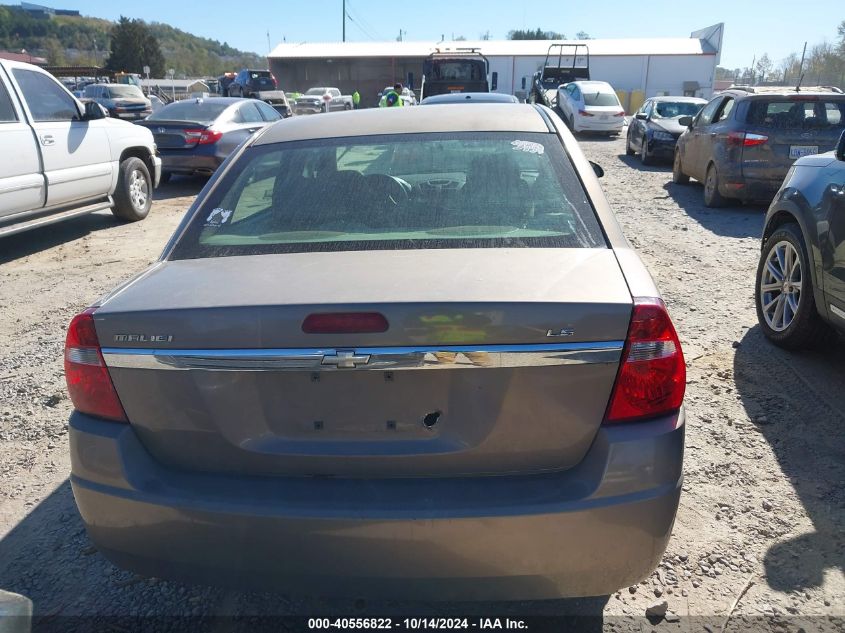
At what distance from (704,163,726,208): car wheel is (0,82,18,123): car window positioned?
873 cm

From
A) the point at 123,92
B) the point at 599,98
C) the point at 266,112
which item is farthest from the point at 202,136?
the point at 123,92

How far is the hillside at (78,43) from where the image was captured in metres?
110

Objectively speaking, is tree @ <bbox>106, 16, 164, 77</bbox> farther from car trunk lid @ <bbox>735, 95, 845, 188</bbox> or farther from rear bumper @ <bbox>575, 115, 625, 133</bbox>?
car trunk lid @ <bbox>735, 95, 845, 188</bbox>

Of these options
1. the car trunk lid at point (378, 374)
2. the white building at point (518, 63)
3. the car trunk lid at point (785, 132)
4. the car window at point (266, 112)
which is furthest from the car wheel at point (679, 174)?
the white building at point (518, 63)

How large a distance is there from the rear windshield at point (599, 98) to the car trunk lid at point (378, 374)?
21.7 metres

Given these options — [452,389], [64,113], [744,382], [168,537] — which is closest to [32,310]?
[64,113]

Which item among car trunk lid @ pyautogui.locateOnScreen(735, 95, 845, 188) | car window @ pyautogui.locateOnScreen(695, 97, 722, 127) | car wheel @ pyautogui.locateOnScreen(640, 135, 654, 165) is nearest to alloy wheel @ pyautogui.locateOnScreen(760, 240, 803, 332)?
car trunk lid @ pyautogui.locateOnScreen(735, 95, 845, 188)

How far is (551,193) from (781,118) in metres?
8.01

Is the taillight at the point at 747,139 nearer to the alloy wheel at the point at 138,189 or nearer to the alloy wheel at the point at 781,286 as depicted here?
the alloy wheel at the point at 781,286

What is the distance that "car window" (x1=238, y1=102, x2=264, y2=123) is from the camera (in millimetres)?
12414

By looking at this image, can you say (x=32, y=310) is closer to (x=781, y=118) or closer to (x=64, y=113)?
(x=64, y=113)

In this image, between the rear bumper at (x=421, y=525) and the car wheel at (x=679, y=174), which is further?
the car wheel at (x=679, y=174)

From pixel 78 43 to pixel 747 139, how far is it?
14944 centimetres

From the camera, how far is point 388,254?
231 cm
